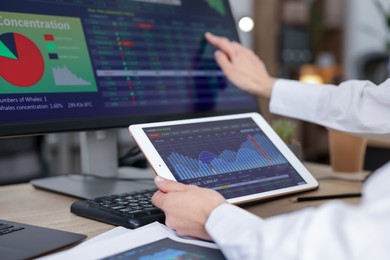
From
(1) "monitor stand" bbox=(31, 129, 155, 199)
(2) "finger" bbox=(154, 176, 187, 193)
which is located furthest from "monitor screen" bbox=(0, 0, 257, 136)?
(2) "finger" bbox=(154, 176, 187, 193)

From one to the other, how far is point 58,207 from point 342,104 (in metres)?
0.65

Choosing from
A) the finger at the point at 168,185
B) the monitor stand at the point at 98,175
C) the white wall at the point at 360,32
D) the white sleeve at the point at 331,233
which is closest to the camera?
the white sleeve at the point at 331,233

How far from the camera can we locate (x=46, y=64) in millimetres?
925

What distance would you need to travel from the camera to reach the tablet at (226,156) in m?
0.85

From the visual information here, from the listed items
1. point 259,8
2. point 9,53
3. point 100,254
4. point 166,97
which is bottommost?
point 100,254

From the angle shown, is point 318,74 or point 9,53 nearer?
point 9,53

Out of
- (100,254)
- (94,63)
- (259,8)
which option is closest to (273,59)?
(259,8)

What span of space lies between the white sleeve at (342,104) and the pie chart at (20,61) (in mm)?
589

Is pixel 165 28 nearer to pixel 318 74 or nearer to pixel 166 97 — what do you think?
pixel 166 97

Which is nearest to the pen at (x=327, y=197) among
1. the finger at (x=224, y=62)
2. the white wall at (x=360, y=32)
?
the finger at (x=224, y=62)

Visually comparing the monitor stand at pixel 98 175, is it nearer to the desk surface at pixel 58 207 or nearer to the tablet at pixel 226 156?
the desk surface at pixel 58 207

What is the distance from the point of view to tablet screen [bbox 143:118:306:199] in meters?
A: 0.85

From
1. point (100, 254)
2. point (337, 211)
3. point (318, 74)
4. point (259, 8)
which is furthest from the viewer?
point (318, 74)

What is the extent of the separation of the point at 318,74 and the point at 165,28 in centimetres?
337
